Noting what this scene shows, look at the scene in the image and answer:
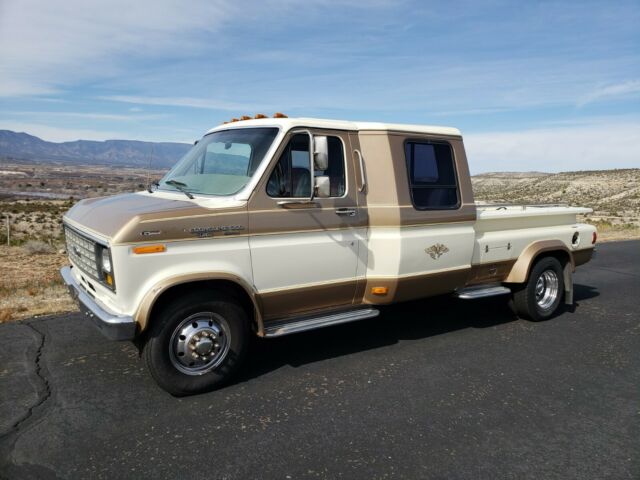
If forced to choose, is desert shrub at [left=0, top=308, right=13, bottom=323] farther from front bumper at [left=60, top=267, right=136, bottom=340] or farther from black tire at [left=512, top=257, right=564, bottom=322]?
black tire at [left=512, top=257, right=564, bottom=322]

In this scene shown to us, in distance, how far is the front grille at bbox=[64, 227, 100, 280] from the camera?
4.35 meters

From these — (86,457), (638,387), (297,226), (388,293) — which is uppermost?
(297,226)

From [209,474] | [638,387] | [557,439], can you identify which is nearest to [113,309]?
[209,474]

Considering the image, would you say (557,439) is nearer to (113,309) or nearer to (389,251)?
(389,251)

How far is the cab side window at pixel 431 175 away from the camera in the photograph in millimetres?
5363

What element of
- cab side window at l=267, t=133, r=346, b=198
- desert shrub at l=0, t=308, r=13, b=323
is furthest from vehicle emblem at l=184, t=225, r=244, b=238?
desert shrub at l=0, t=308, r=13, b=323

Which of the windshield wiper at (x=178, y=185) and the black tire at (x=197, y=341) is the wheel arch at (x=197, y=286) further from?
the windshield wiper at (x=178, y=185)

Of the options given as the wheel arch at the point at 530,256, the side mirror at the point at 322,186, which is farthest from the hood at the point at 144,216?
the wheel arch at the point at 530,256

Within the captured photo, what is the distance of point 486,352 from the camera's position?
18.1 feet

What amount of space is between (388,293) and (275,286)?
4.28 feet

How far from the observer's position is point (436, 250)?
5.44 m

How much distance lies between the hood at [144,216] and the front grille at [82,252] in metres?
0.13

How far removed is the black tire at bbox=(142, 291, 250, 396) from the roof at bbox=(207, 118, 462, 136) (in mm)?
1754

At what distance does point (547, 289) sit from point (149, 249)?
17.8ft
